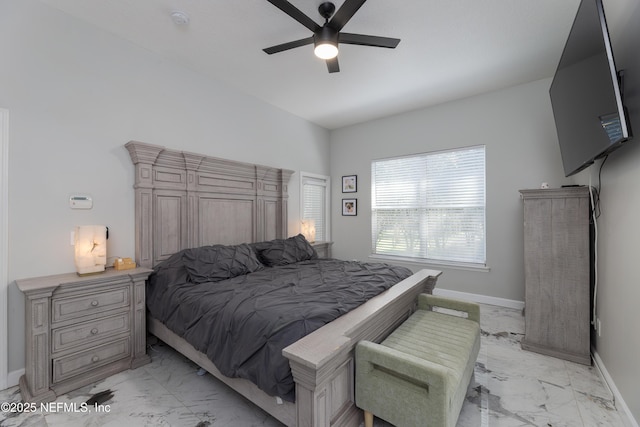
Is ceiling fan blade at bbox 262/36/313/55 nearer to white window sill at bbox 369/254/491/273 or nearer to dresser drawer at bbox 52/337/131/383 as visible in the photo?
dresser drawer at bbox 52/337/131/383

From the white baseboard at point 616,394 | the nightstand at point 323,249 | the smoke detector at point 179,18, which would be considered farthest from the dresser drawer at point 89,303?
the white baseboard at point 616,394

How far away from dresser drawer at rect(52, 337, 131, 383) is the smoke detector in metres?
2.70

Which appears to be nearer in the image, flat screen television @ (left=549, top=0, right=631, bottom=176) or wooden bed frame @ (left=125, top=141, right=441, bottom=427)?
wooden bed frame @ (left=125, top=141, right=441, bottom=427)

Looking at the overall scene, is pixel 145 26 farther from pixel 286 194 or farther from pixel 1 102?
pixel 286 194

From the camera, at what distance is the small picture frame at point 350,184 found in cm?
509

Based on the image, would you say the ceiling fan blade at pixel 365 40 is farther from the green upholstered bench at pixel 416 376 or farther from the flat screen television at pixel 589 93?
the green upholstered bench at pixel 416 376

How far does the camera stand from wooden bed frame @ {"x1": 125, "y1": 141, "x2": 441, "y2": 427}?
1.37m

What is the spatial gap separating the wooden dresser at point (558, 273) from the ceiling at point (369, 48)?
1.50m

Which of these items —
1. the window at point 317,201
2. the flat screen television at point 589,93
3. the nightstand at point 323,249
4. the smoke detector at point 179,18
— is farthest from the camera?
the window at point 317,201

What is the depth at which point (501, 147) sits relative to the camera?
3736 mm

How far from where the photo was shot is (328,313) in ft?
5.72

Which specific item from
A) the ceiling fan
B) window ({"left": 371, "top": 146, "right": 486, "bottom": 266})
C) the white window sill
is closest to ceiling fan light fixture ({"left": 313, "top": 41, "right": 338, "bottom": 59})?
the ceiling fan

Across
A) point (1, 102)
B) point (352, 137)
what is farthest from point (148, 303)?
point (352, 137)

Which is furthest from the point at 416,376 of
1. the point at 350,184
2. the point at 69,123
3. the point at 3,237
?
the point at 350,184
